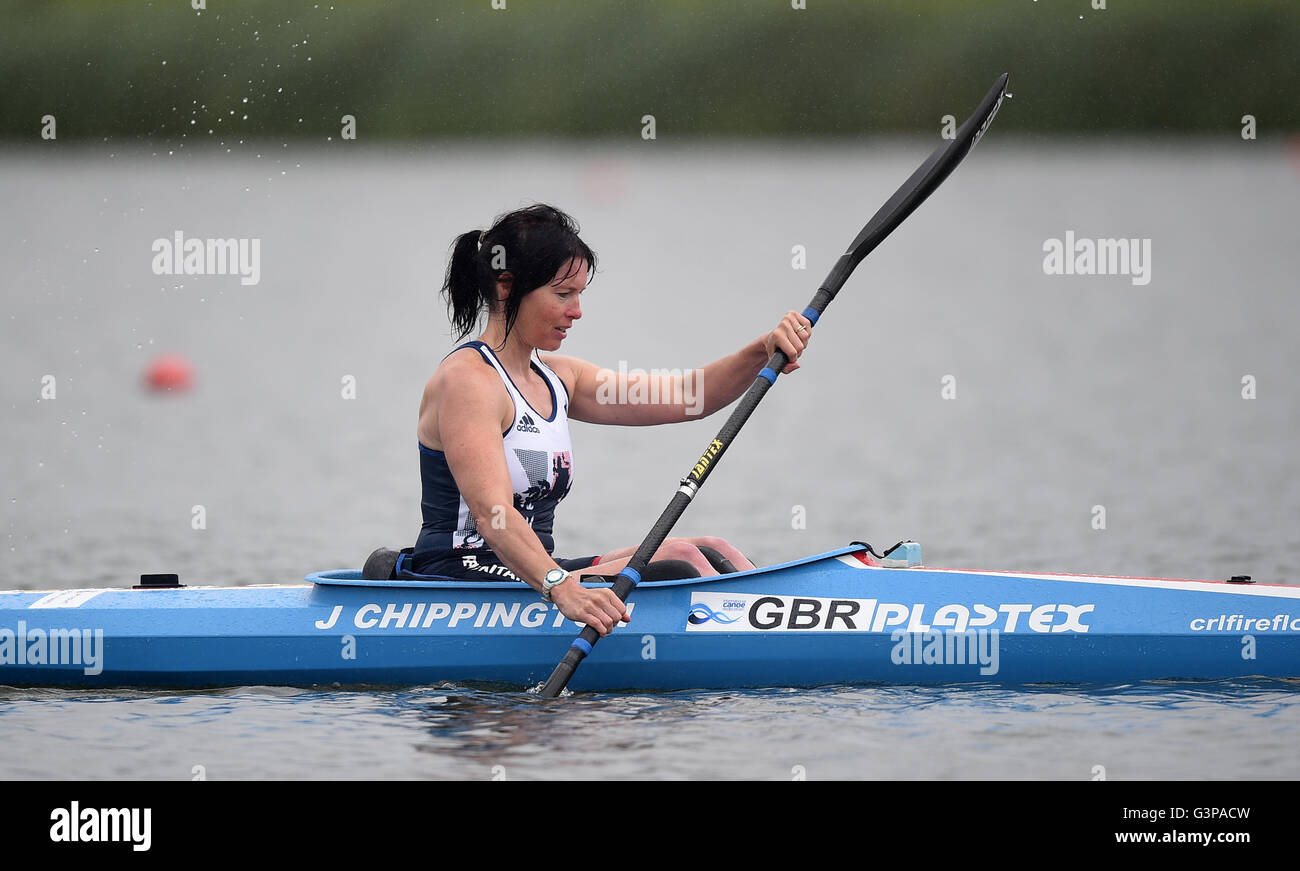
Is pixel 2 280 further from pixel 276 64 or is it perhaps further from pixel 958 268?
pixel 276 64

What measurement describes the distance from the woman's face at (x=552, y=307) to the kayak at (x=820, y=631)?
36.3 inches

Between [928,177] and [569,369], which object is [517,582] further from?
[928,177]

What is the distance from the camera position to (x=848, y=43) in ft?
122

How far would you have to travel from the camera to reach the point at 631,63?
3641 cm

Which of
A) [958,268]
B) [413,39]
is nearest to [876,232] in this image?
Answer: [958,268]

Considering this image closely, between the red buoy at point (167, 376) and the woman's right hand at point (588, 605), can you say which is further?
the red buoy at point (167, 376)

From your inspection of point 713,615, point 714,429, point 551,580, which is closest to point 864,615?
point 713,615

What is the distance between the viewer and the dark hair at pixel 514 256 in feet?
18.7

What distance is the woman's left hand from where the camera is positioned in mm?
5957

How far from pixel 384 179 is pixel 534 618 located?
116ft

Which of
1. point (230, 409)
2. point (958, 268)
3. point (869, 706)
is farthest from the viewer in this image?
point (958, 268)

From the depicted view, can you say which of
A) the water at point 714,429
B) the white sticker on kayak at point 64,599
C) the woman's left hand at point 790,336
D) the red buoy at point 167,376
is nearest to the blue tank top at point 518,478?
the water at point 714,429

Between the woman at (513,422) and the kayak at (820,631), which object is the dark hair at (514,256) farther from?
the kayak at (820,631)

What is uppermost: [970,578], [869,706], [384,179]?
[384,179]
